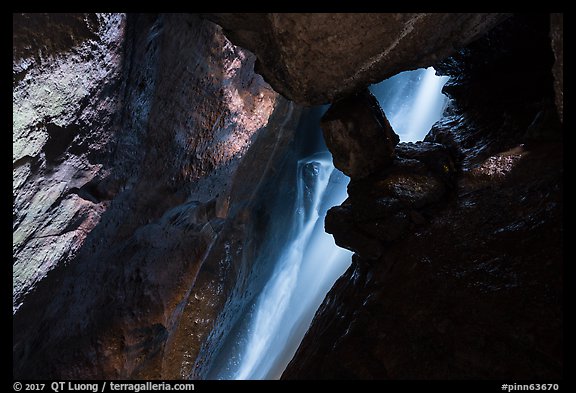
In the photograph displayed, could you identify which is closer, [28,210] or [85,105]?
[28,210]

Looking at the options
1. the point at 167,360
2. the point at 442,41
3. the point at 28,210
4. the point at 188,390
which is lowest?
the point at 167,360

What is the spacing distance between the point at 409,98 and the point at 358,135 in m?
9.43

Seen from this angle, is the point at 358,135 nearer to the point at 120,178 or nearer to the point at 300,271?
the point at 120,178

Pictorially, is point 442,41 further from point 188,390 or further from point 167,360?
point 167,360

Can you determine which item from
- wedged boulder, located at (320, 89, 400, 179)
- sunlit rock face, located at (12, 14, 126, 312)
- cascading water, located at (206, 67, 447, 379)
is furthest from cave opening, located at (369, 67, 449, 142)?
sunlit rock face, located at (12, 14, 126, 312)


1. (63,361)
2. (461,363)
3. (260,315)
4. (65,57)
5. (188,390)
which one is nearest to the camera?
(461,363)

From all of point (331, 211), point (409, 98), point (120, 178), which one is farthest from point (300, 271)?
point (120, 178)

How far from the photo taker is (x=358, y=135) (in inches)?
154

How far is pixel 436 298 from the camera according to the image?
275 centimetres

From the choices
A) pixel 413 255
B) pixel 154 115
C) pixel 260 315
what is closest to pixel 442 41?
pixel 413 255

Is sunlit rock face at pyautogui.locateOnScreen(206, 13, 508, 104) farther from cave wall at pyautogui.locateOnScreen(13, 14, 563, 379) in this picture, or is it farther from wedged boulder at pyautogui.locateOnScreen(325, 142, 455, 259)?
wedged boulder at pyautogui.locateOnScreen(325, 142, 455, 259)

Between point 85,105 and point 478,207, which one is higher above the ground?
point 478,207

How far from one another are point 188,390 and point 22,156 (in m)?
2.05

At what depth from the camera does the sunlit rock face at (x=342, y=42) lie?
285cm
